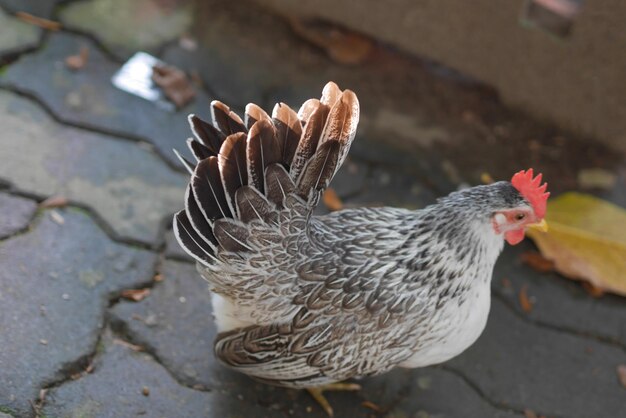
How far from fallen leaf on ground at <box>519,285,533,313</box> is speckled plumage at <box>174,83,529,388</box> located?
2.19 ft

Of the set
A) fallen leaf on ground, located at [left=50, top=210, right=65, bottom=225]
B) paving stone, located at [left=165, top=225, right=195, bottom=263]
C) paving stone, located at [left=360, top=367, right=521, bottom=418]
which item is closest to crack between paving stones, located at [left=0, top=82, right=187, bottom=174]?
paving stone, located at [left=165, top=225, right=195, bottom=263]

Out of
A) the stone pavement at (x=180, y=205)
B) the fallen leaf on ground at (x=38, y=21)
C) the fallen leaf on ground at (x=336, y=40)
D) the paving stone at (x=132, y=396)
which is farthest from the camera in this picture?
the fallen leaf on ground at (x=336, y=40)

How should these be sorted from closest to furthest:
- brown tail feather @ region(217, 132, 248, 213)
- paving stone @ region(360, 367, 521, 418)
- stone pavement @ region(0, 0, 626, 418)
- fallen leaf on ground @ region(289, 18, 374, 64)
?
brown tail feather @ region(217, 132, 248, 213)
stone pavement @ region(0, 0, 626, 418)
paving stone @ region(360, 367, 521, 418)
fallen leaf on ground @ region(289, 18, 374, 64)

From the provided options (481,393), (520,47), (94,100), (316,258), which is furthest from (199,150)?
(520,47)

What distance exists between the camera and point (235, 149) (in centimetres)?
204

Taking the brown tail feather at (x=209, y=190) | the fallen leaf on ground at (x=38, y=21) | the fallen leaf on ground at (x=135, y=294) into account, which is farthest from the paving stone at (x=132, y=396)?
the fallen leaf on ground at (x=38, y=21)

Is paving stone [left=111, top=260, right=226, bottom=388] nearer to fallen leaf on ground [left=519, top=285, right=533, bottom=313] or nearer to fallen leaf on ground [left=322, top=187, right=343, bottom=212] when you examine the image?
fallen leaf on ground [left=322, top=187, right=343, bottom=212]

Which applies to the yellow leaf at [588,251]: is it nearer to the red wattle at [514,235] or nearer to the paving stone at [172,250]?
the red wattle at [514,235]

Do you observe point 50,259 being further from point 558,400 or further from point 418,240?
point 558,400

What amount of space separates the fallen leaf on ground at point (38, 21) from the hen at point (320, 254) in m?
1.49

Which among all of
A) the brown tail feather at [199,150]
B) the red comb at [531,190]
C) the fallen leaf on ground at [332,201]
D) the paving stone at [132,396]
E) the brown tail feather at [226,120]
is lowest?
the paving stone at [132,396]

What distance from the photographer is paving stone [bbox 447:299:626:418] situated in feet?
8.73

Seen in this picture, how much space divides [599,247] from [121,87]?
2.10 m

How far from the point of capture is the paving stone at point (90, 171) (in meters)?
2.77
